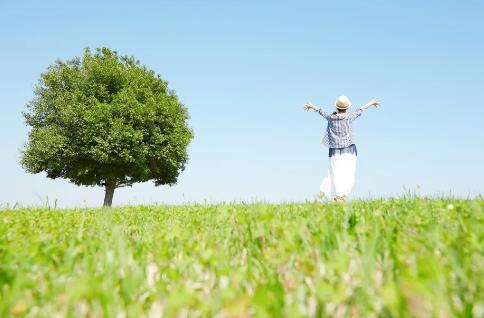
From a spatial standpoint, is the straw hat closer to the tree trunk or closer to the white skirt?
the white skirt

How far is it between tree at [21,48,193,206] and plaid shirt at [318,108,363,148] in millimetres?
19404

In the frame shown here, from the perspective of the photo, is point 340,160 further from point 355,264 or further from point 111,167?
point 111,167

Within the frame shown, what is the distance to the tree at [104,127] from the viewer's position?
30.7m

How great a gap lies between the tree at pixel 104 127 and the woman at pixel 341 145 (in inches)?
765

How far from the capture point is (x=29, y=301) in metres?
2.51

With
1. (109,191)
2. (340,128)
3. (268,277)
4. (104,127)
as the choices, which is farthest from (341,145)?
(109,191)

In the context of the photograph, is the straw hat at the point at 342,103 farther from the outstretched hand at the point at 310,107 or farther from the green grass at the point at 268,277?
the green grass at the point at 268,277

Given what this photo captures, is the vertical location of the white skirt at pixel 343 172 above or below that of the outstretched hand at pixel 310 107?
below

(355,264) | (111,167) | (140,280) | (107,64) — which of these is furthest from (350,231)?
(107,64)

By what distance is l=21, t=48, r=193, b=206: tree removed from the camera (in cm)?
3066

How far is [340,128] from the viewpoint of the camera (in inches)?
→ 519

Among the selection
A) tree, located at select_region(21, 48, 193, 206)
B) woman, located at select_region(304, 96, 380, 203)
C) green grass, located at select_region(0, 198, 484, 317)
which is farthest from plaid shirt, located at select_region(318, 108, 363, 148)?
tree, located at select_region(21, 48, 193, 206)

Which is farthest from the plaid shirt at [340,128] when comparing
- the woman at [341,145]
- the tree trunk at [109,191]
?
the tree trunk at [109,191]

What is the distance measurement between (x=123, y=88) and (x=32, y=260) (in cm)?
3086
